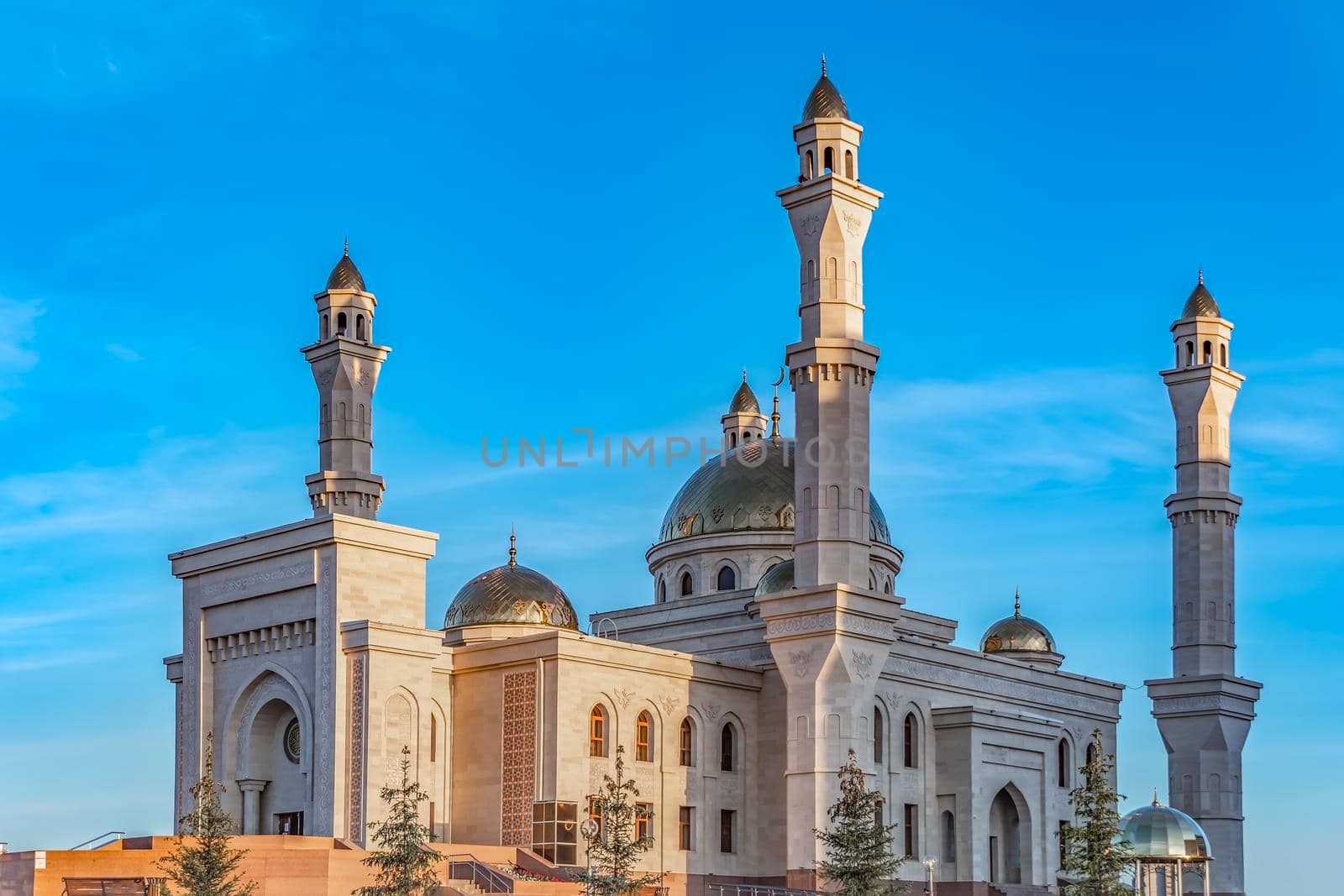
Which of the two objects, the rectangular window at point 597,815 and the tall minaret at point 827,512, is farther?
the tall minaret at point 827,512

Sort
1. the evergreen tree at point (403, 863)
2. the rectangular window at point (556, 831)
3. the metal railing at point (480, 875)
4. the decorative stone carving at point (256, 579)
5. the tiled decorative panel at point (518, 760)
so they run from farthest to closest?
the tiled decorative panel at point (518, 760) → the decorative stone carving at point (256, 579) → the rectangular window at point (556, 831) → the metal railing at point (480, 875) → the evergreen tree at point (403, 863)

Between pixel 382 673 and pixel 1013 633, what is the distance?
26180mm

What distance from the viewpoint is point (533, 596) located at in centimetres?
4975

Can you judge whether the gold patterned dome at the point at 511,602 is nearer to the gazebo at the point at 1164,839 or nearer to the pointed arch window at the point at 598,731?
the pointed arch window at the point at 598,731

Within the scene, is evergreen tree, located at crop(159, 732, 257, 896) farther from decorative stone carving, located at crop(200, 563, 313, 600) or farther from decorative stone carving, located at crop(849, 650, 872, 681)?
decorative stone carving, located at crop(849, 650, 872, 681)

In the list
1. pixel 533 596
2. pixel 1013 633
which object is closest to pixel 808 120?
pixel 533 596

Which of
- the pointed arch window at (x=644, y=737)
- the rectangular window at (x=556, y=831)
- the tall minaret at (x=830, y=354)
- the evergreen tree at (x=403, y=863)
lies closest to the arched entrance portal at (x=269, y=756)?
the rectangular window at (x=556, y=831)

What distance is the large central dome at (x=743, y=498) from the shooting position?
56.8m

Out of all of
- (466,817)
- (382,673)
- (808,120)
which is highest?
(808,120)

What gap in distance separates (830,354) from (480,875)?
591 inches

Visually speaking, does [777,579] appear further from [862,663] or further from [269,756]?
[269,756]

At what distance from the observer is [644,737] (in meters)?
45.1

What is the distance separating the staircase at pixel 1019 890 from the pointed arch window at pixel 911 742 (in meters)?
3.80

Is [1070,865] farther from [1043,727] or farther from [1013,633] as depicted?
[1013,633]
